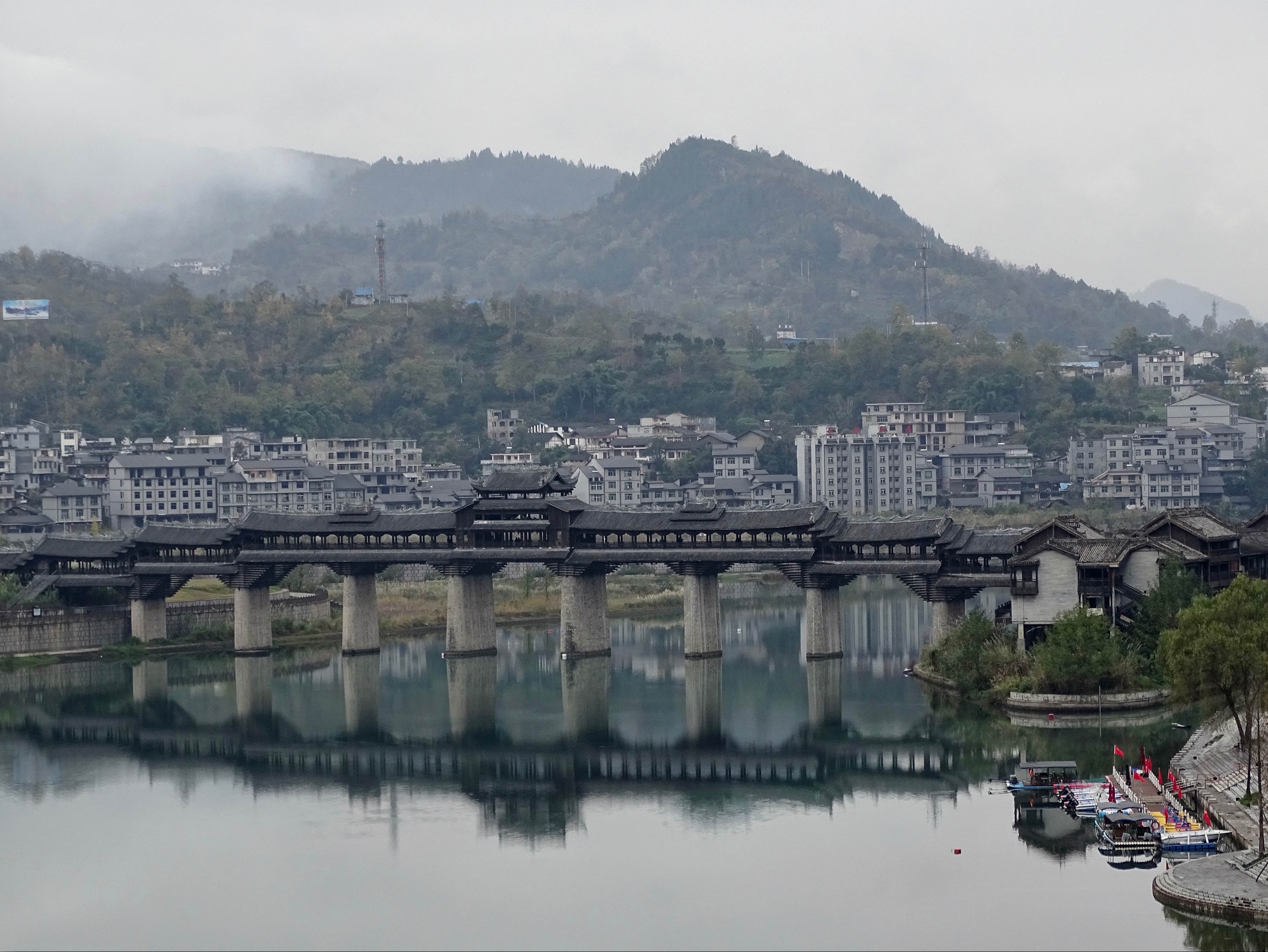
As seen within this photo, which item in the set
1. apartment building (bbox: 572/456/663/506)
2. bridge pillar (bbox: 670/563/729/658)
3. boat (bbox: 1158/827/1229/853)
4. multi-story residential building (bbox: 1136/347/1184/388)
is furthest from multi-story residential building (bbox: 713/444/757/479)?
boat (bbox: 1158/827/1229/853)

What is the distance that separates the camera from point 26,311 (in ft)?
516

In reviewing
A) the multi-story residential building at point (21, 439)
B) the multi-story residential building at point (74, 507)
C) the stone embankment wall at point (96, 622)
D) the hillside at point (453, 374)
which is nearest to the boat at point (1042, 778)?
the stone embankment wall at point (96, 622)

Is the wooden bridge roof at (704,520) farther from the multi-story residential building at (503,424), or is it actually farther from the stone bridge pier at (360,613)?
the multi-story residential building at (503,424)

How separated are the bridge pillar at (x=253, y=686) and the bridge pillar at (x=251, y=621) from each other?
24 cm

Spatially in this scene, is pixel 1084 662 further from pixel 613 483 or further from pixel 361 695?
pixel 613 483

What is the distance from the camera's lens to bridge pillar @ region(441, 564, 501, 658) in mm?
66875

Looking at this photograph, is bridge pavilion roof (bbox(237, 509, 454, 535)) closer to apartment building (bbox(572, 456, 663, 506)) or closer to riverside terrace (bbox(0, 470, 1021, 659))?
riverside terrace (bbox(0, 470, 1021, 659))

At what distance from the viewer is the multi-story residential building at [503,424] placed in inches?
5472

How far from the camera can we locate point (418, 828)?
4238 cm

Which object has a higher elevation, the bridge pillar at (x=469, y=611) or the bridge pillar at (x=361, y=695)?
the bridge pillar at (x=469, y=611)

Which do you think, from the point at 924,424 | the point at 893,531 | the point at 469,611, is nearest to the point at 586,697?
the point at 469,611

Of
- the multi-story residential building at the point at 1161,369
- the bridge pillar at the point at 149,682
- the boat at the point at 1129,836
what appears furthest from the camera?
the multi-story residential building at the point at 1161,369

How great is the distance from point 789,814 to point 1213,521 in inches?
866

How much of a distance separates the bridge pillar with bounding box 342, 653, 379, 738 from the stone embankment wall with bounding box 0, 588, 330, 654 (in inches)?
286
